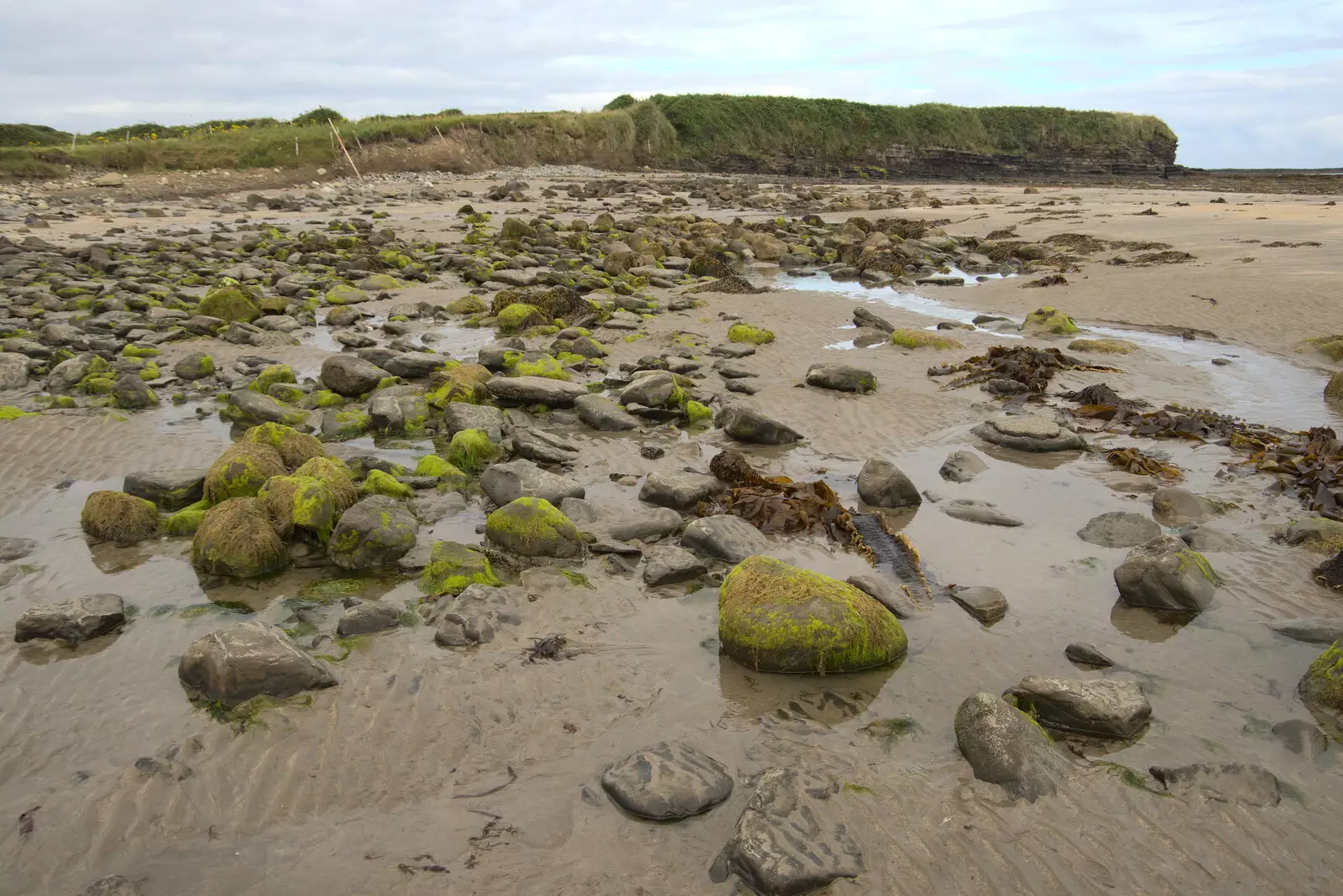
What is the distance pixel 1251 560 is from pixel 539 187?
119ft

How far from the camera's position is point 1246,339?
11.7 metres

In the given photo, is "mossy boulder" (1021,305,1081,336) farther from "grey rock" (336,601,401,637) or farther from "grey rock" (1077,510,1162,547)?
"grey rock" (336,601,401,637)

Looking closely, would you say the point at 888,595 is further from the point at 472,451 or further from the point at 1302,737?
the point at 472,451

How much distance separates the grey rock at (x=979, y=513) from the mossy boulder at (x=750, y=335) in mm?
5611

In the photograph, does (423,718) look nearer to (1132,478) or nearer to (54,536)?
(54,536)

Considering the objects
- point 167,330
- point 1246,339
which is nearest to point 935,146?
point 1246,339

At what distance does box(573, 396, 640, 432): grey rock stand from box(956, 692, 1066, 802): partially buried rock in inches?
199

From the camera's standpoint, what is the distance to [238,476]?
6047 mm

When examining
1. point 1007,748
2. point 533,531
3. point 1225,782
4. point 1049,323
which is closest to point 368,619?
point 533,531

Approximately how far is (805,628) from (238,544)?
3582 mm

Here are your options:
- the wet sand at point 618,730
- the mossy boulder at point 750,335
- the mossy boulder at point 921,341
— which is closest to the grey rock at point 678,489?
the wet sand at point 618,730

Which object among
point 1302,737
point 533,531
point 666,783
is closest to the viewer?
point 666,783

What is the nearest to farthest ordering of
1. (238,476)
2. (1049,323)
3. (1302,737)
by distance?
(1302,737), (238,476), (1049,323)

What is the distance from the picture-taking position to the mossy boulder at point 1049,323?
491 inches
